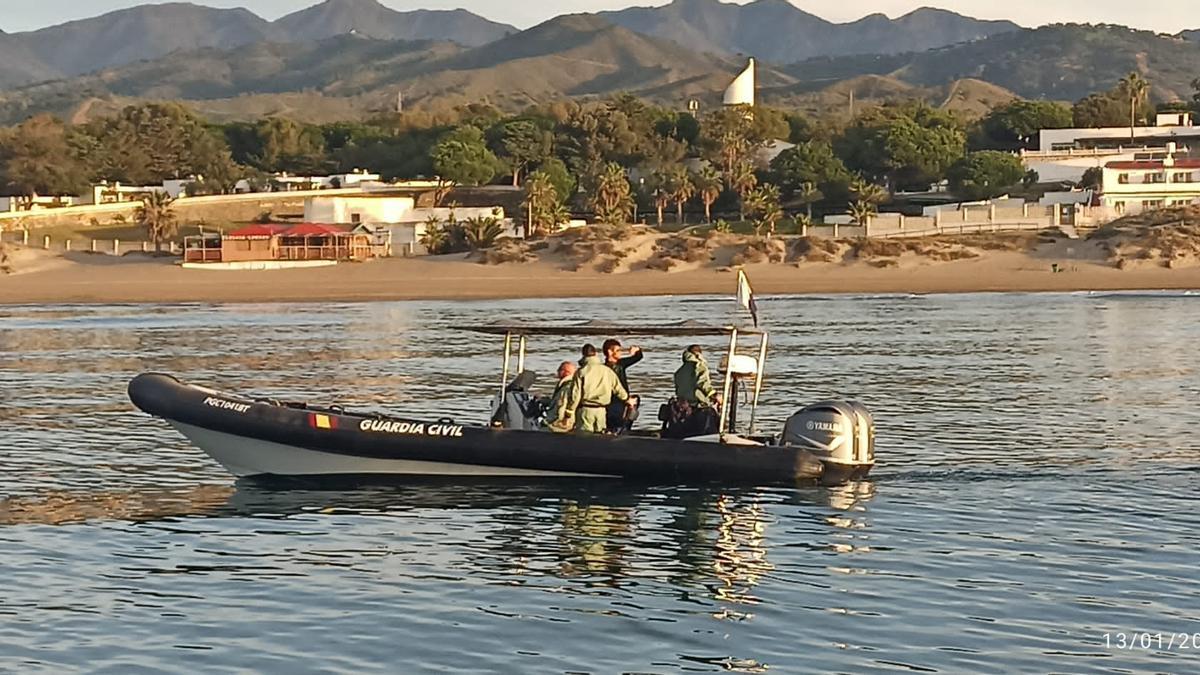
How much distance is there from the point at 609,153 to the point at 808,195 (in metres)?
21.5

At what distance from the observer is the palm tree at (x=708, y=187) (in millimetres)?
104938

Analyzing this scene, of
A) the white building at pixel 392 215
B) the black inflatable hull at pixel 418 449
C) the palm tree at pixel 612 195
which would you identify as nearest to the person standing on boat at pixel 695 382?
the black inflatable hull at pixel 418 449

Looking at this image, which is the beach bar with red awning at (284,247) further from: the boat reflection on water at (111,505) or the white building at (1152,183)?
the boat reflection on water at (111,505)

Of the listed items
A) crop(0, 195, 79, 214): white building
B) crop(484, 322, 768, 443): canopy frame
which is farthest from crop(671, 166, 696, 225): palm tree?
crop(484, 322, 768, 443): canopy frame

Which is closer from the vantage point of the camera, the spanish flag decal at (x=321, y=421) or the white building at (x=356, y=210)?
the spanish flag decal at (x=321, y=421)

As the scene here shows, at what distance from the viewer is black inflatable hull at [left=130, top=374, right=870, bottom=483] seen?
20703 mm

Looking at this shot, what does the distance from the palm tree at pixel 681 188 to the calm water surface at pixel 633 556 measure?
7153 centimetres

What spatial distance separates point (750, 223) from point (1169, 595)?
273ft

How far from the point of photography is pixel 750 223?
320 feet

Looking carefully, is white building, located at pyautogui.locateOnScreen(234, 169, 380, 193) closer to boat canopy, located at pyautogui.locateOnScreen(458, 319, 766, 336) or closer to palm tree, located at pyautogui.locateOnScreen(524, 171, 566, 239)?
palm tree, located at pyautogui.locateOnScreen(524, 171, 566, 239)

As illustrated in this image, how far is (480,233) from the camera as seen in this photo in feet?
288

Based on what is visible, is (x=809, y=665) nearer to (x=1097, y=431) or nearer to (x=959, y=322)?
(x=1097, y=431)

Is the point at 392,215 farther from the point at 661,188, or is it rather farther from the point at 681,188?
the point at 681,188

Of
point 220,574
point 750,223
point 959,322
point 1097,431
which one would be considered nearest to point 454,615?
point 220,574
